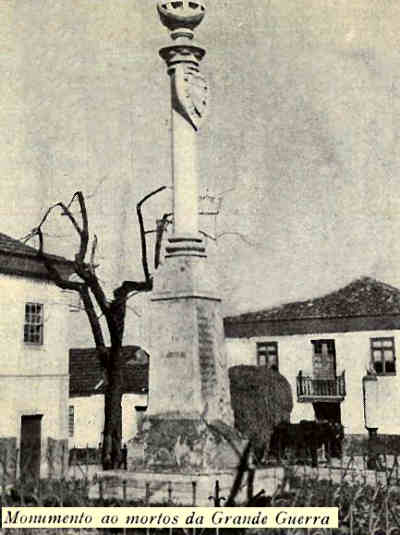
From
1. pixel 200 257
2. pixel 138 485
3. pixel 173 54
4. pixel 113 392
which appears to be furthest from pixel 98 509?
pixel 113 392

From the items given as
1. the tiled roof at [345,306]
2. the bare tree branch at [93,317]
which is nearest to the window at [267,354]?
the tiled roof at [345,306]

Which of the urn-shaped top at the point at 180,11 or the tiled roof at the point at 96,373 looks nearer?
the urn-shaped top at the point at 180,11

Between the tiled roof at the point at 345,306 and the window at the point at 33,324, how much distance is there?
46.6ft

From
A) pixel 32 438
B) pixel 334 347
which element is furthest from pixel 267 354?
pixel 32 438

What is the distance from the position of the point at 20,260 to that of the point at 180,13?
852 centimetres

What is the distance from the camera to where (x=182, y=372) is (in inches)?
341

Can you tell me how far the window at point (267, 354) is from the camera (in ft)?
97.6

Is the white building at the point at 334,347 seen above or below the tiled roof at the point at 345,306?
below

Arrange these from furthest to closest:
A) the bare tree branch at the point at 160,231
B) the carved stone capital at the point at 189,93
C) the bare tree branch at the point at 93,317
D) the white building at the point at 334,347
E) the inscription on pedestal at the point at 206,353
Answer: the white building at the point at 334,347 → the bare tree branch at the point at 160,231 → the bare tree branch at the point at 93,317 → the carved stone capital at the point at 189,93 → the inscription on pedestal at the point at 206,353

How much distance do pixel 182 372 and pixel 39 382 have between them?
9.03 meters

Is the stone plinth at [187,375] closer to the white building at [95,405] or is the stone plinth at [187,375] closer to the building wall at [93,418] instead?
the white building at [95,405]

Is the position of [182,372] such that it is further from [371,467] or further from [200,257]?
[371,467]

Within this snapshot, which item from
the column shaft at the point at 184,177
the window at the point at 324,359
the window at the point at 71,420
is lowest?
the window at the point at 71,420
